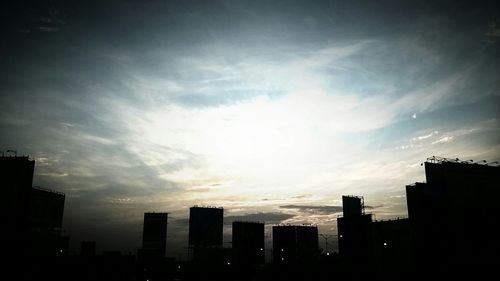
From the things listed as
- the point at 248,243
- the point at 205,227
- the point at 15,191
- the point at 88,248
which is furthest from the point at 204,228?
the point at 15,191

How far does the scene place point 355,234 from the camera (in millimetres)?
92438

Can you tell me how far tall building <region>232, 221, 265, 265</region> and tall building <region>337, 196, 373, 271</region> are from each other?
31326 mm

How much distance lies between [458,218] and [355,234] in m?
44.7

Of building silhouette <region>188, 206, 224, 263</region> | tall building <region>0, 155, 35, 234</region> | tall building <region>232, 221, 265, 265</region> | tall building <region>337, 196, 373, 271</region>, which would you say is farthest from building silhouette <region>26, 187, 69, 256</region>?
tall building <region>337, 196, 373, 271</region>

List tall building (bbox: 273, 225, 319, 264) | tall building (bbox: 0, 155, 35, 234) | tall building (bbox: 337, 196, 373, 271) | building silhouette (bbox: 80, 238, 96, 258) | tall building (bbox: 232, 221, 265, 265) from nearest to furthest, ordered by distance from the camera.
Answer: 1. tall building (bbox: 0, 155, 35, 234)
2. tall building (bbox: 337, 196, 373, 271)
3. building silhouette (bbox: 80, 238, 96, 258)
4. tall building (bbox: 232, 221, 265, 265)
5. tall building (bbox: 273, 225, 319, 264)

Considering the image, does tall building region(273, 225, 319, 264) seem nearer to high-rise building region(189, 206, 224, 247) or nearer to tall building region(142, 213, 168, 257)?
high-rise building region(189, 206, 224, 247)

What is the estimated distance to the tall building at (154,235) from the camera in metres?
109

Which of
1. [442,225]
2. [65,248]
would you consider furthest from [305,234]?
[442,225]

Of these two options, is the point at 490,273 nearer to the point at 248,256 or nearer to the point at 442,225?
the point at 442,225

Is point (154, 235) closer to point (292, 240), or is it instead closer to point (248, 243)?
point (248, 243)

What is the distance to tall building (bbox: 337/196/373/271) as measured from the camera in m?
87.4

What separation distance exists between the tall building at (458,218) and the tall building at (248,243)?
71.4 meters

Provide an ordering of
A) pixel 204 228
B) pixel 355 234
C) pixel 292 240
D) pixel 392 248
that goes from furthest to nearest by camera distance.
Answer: pixel 292 240 → pixel 204 228 → pixel 355 234 → pixel 392 248

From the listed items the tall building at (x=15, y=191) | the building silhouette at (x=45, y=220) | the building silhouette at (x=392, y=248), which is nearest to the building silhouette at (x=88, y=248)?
the building silhouette at (x=45, y=220)
